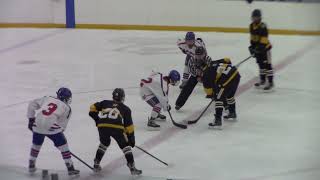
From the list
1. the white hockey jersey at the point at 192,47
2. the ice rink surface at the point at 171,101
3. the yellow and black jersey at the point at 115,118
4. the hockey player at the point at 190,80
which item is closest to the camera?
the yellow and black jersey at the point at 115,118

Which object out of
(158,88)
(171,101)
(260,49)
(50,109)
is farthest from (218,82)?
(50,109)

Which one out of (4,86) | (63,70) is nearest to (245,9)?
(63,70)

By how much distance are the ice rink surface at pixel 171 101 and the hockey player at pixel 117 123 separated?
0.17 meters

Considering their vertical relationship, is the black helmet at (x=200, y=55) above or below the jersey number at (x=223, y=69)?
above

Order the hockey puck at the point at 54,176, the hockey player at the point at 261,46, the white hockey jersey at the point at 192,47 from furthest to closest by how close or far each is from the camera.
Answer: the hockey player at the point at 261,46 → the white hockey jersey at the point at 192,47 → the hockey puck at the point at 54,176

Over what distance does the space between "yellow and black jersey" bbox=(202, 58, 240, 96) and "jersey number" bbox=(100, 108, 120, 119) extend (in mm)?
1258

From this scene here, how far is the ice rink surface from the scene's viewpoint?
14.8 ft

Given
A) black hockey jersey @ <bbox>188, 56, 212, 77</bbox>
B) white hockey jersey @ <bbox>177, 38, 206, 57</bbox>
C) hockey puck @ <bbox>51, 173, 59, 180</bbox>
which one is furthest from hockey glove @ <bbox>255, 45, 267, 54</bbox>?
hockey puck @ <bbox>51, 173, 59, 180</bbox>

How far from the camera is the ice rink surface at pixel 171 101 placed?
4.50m

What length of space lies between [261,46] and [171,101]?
103 cm

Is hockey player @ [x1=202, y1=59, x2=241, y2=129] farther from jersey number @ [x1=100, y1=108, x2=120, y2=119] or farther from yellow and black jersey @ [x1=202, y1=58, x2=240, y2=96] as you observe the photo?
jersey number @ [x1=100, y1=108, x2=120, y2=119]

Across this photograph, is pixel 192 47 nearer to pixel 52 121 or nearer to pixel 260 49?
pixel 260 49

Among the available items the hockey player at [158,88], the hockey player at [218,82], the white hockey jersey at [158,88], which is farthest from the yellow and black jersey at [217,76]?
the white hockey jersey at [158,88]

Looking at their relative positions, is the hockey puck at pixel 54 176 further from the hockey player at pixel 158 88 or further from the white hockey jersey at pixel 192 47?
the white hockey jersey at pixel 192 47
